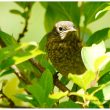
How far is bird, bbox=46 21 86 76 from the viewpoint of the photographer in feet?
3.07

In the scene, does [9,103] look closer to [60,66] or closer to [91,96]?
[60,66]

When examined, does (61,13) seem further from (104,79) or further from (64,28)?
(104,79)

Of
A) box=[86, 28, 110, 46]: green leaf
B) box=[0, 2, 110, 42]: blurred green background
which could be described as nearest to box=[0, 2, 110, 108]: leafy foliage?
box=[86, 28, 110, 46]: green leaf

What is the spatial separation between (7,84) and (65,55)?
288mm

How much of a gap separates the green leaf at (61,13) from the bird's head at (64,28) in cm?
5

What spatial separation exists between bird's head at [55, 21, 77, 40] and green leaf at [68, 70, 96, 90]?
26cm

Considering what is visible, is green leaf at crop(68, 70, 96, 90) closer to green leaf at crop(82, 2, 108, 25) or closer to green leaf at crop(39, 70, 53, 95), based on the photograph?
green leaf at crop(39, 70, 53, 95)

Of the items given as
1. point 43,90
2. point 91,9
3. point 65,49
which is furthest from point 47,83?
point 91,9

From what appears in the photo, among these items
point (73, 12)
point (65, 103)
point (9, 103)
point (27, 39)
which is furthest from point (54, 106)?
point (27, 39)

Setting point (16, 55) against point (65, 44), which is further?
point (65, 44)

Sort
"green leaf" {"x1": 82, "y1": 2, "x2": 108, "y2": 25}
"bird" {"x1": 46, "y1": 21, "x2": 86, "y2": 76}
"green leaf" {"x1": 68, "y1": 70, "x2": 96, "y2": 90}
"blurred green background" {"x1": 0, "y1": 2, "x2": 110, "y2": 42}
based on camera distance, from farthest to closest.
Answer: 1. "blurred green background" {"x1": 0, "y1": 2, "x2": 110, "y2": 42}
2. "green leaf" {"x1": 82, "y1": 2, "x2": 108, "y2": 25}
3. "bird" {"x1": 46, "y1": 21, "x2": 86, "y2": 76}
4. "green leaf" {"x1": 68, "y1": 70, "x2": 96, "y2": 90}

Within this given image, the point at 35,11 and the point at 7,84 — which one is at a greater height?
the point at 35,11

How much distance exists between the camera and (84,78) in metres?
0.75

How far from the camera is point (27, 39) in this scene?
57.9 inches
